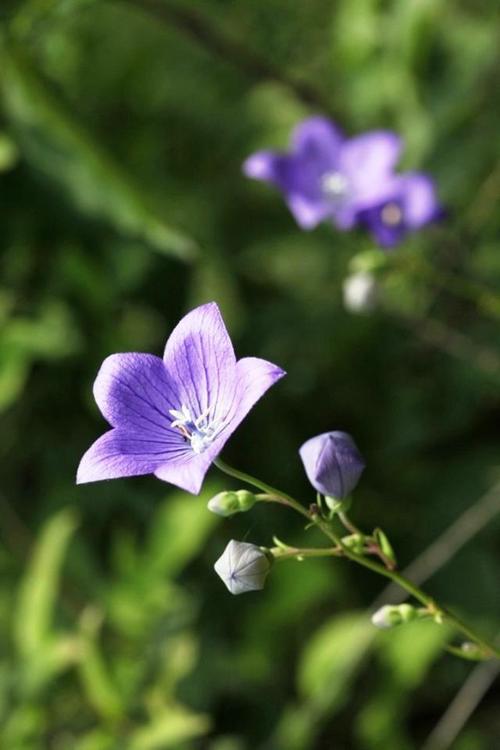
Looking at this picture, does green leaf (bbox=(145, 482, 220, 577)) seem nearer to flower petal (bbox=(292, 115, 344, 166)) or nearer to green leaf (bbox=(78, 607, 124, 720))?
green leaf (bbox=(78, 607, 124, 720))

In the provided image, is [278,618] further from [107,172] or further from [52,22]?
[52,22]

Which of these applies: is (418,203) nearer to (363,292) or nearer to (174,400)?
(363,292)

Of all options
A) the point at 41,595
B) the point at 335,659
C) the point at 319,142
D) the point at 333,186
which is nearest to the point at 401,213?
the point at 333,186

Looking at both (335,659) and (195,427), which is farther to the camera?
(335,659)

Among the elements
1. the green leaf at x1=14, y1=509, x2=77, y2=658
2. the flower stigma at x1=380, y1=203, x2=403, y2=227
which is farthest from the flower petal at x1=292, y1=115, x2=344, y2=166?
the green leaf at x1=14, y1=509, x2=77, y2=658

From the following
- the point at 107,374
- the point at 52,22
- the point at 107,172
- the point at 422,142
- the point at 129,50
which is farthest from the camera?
the point at 129,50

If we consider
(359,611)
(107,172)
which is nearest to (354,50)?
(107,172)
